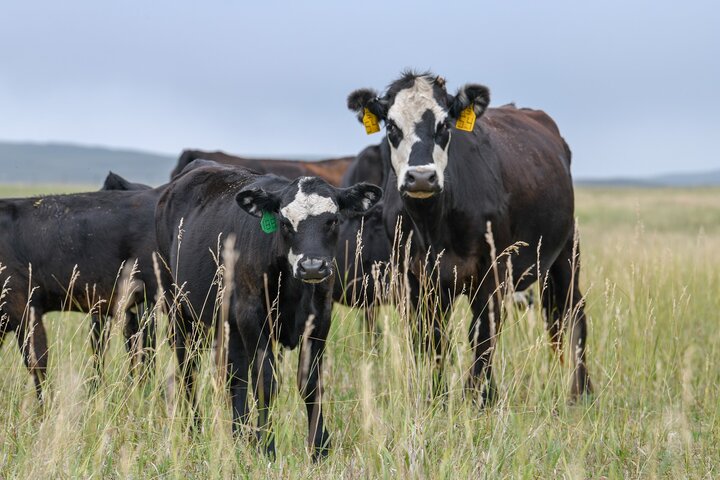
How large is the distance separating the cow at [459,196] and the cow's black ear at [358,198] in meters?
0.39

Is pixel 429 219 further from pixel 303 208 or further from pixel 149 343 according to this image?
pixel 149 343

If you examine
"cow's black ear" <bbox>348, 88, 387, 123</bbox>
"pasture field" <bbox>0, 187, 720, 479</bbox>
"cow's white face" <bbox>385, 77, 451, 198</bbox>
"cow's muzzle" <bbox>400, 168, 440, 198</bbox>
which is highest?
"cow's black ear" <bbox>348, 88, 387, 123</bbox>

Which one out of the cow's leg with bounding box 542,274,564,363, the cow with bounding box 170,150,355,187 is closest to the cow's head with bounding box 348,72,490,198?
the cow's leg with bounding box 542,274,564,363

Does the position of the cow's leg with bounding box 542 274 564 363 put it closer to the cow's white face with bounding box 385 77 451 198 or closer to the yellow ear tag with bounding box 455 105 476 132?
the yellow ear tag with bounding box 455 105 476 132

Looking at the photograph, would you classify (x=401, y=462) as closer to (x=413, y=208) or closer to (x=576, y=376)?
(x=413, y=208)

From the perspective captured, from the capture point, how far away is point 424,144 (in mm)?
6375

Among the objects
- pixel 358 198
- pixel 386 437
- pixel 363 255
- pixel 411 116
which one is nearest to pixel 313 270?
pixel 358 198

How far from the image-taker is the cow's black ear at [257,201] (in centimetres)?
558

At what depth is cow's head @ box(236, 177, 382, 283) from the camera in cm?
524

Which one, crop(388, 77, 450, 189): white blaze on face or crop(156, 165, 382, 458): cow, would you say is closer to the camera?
crop(156, 165, 382, 458): cow

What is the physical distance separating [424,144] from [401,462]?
253 cm

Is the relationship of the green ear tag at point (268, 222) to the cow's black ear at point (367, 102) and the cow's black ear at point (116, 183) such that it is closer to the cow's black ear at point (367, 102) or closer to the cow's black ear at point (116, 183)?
the cow's black ear at point (367, 102)

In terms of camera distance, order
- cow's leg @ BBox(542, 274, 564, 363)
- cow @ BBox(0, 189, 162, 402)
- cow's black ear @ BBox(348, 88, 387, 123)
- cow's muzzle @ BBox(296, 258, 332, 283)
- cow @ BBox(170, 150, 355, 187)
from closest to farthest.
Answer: cow's muzzle @ BBox(296, 258, 332, 283) → cow's black ear @ BBox(348, 88, 387, 123) → cow @ BBox(0, 189, 162, 402) → cow's leg @ BBox(542, 274, 564, 363) → cow @ BBox(170, 150, 355, 187)

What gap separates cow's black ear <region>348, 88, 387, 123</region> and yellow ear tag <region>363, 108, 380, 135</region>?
1.6 inches
